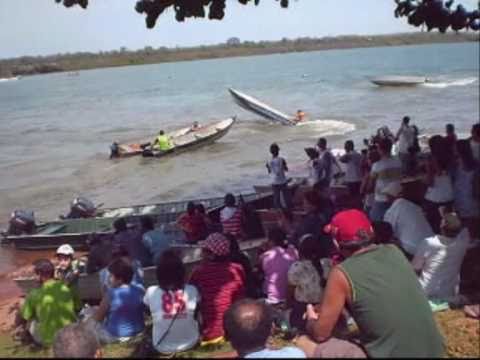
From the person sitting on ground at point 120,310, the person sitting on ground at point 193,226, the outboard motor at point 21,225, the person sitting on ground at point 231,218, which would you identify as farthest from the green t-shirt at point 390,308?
the outboard motor at point 21,225

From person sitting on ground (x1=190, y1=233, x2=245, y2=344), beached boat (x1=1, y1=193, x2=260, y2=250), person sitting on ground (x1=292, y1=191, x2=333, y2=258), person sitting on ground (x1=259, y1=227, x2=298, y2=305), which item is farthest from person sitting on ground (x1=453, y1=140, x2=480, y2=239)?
beached boat (x1=1, y1=193, x2=260, y2=250)

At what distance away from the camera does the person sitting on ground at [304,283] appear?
6.02 m

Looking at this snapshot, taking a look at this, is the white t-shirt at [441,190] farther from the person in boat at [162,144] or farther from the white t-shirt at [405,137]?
the person in boat at [162,144]

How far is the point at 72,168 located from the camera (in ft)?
102

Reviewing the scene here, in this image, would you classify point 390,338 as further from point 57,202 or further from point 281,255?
point 57,202

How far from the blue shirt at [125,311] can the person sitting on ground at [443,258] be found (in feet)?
9.07

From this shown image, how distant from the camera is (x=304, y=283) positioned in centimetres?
602

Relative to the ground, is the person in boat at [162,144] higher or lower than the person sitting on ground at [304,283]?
lower

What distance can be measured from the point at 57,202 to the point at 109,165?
7.03m

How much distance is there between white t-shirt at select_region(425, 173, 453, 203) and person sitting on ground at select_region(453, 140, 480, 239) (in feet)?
0.30

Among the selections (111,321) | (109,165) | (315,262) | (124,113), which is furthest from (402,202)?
(124,113)


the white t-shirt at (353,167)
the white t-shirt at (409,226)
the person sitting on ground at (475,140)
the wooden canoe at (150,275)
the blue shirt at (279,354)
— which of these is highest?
the person sitting on ground at (475,140)

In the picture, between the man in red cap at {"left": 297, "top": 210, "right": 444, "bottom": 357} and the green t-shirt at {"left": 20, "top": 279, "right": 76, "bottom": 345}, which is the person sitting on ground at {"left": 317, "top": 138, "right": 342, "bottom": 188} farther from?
the man in red cap at {"left": 297, "top": 210, "right": 444, "bottom": 357}

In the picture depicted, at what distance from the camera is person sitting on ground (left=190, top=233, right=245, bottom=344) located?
6.16 meters
